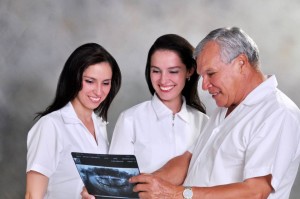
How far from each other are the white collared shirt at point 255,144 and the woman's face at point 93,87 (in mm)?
827

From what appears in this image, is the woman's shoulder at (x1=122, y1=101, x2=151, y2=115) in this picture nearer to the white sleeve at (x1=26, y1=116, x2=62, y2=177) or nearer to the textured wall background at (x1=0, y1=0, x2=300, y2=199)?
the white sleeve at (x1=26, y1=116, x2=62, y2=177)

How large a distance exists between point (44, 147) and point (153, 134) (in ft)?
2.12

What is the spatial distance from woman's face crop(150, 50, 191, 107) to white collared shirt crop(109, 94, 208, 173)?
4.0 inches

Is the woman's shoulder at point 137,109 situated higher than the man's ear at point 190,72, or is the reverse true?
the man's ear at point 190,72

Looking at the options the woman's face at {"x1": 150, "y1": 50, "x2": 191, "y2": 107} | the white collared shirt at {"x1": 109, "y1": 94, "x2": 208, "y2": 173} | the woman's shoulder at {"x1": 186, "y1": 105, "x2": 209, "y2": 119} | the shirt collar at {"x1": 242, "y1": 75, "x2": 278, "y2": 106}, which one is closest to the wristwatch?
the shirt collar at {"x1": 242, "y1": 75, "x2": 278, "y2": 106}

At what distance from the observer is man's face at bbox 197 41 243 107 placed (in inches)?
126

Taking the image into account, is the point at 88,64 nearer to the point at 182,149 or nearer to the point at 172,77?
the point at 172,77

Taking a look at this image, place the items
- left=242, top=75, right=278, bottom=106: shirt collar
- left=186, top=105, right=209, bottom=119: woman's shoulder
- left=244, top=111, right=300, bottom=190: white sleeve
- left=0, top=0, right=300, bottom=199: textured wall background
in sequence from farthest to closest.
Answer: left=0, top=0, right=300, bottom=199: textured wall background → left=186, top=105, right=209, bottom=119: woman's shoulder → left=242, top=75, right=278, bottom=106: shirt collar → left=244, top=111, right=300, bottom=190: white sleeve

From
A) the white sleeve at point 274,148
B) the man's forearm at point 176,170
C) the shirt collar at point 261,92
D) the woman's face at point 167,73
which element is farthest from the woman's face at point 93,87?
the white sleeve at point 274,148

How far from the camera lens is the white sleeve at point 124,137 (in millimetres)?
3836

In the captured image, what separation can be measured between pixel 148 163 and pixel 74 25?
225 cm

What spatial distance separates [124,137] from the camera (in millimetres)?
3852

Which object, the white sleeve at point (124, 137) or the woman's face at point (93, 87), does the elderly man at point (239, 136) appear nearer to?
the white sleeve at point (124, 137)

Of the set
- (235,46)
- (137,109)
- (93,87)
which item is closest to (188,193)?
(235,46)
